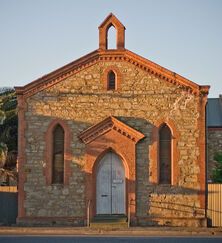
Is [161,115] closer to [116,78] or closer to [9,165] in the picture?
[116,78]

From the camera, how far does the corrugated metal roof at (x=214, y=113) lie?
3409cm

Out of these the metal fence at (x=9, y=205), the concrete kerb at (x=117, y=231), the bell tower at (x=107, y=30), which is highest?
the bell tower at (x=107, y=30)

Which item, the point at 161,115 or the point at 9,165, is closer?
the point at 161,115

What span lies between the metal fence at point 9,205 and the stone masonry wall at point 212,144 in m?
12.6

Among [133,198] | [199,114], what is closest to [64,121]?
[133,198]

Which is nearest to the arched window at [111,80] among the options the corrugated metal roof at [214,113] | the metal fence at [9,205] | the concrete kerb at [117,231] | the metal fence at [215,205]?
the metal fence at [215,205]

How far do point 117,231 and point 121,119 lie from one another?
5.51m

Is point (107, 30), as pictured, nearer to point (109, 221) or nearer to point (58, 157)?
point (58, 157)

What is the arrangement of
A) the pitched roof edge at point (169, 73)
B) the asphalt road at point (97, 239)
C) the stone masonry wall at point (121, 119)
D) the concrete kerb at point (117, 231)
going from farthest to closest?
1. the pitched roof edge at point (169, 73)
2. the stone masonry wall at point (121, 119)
3. the concrete kerb at point (117, 231)
4. the asphalt road at point (97, 239)

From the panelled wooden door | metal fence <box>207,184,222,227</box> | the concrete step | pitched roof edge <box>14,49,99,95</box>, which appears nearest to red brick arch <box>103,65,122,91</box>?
pitched roof edge <box>14,49,99,95</box>

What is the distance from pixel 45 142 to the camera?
24391 mm

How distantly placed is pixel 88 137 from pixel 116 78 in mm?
3192

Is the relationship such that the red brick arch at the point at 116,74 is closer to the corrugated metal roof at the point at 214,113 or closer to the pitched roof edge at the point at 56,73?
the pitched roof edge at the point at 56,73

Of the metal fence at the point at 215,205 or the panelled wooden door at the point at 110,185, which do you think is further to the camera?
the panelled wooden door at the point at 110,185
